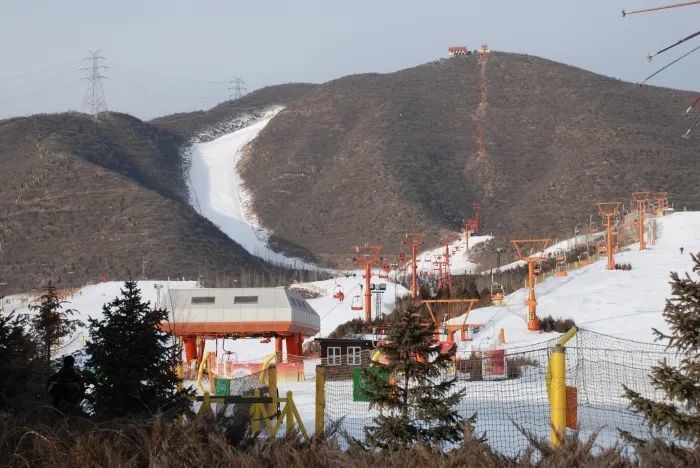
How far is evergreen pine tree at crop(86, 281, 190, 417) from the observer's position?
39.6 feet

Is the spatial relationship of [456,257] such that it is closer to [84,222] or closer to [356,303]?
[84,222]

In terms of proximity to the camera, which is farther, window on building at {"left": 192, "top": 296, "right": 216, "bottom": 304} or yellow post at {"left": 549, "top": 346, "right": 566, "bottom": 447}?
window on building at {"left": 192, "top": 296, "right": 216, "bottom": 304}

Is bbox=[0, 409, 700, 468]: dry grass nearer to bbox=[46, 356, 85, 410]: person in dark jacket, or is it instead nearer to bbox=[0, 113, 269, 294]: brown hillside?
bbox=[46, 356, 85, 410]: person in dark jacket

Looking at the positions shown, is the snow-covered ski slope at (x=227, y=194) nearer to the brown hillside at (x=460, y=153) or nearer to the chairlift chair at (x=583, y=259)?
the brown hillside at (x=460, y=153)

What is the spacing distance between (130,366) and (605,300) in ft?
121

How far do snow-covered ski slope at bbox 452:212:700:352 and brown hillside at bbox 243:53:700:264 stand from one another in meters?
53.8

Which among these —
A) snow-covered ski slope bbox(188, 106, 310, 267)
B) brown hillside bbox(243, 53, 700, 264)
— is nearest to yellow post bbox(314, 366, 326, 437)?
brown hillside bbox(243, 53, 700, 264)

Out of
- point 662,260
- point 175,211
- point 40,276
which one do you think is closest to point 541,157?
point 175,211

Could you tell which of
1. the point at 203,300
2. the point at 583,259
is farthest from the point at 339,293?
the point at 203,300

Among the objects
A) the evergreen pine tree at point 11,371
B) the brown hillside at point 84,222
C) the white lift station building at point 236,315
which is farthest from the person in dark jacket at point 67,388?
the brown hillside at point 84,222

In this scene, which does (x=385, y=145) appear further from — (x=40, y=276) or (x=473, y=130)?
(x=40, y=276)

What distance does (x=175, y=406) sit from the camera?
11625 millimetres

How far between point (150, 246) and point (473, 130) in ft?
235

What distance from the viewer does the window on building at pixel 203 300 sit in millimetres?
43894
